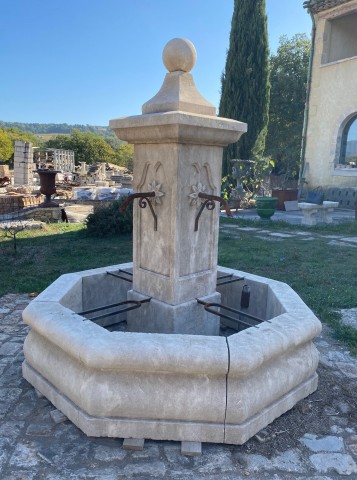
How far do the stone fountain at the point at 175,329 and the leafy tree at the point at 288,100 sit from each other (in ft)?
63.9

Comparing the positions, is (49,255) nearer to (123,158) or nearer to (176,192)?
(176,192)

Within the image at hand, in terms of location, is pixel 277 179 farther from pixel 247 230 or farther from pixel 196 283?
pixel 196 283

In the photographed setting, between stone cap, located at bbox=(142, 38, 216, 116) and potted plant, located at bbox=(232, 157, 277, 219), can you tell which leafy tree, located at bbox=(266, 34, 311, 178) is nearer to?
potted plant, located at bbox=(232, 157, 277, 219)

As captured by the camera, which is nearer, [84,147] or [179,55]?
[179,55]

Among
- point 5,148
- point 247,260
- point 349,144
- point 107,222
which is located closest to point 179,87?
point 247,260

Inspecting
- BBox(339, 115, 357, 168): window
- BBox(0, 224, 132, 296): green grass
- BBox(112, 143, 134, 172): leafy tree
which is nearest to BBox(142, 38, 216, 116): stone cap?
BBox(0, 224, 132, 296): green grass

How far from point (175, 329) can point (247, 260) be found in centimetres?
407

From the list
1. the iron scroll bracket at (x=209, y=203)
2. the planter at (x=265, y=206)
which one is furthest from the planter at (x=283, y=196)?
the iron scroll bracket at (x=209, y=203)

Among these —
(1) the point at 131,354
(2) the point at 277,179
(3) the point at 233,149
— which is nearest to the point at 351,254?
(1) the point at 131,354

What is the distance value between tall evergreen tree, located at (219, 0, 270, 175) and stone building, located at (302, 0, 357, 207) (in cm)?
198

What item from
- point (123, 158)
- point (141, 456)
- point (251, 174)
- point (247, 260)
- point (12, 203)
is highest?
point (123, 158)

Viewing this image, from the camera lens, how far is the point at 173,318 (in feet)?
9.44

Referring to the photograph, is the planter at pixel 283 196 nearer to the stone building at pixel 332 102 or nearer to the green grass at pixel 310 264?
the stone building at pixel 332 102

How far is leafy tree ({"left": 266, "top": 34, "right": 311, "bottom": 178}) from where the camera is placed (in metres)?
21.9
